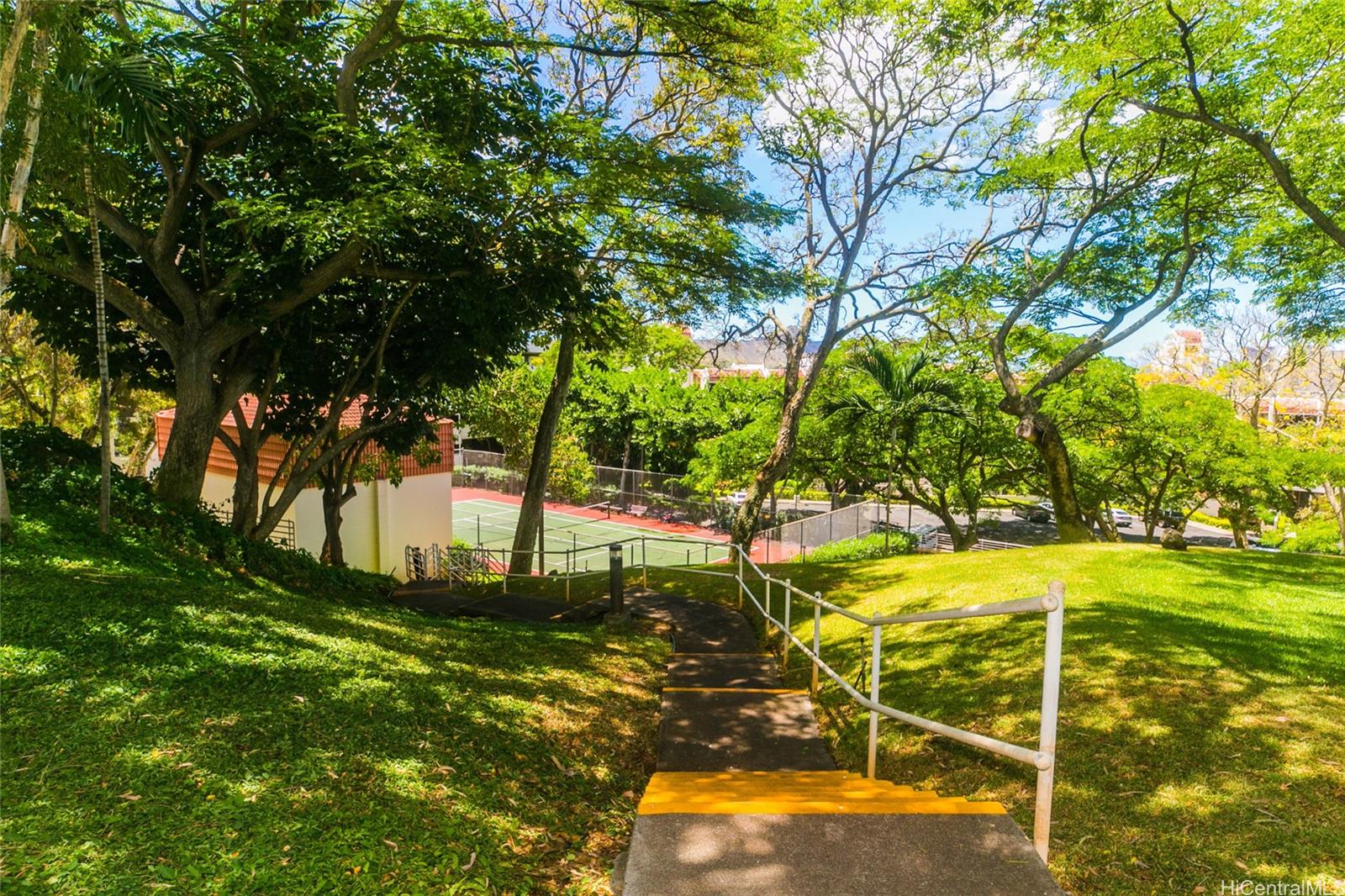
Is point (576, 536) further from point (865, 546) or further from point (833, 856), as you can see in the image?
point (833, 856)

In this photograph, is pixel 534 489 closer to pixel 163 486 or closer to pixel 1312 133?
pixel 163 486

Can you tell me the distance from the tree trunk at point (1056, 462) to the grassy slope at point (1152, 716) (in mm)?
4126

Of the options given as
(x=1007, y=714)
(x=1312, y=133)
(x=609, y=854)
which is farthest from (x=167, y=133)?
(x=1312, y=133)

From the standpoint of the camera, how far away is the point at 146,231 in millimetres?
9289

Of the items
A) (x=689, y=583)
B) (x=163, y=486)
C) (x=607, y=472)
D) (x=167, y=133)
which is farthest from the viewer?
(x=607, y=472)

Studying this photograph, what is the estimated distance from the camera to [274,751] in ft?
11.5

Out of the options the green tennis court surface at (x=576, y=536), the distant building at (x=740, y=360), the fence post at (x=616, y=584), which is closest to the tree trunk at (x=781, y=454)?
the distant building at (x=740, y=360)

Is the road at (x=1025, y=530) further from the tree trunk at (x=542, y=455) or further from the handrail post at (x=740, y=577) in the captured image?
the handrail post at (x=740, y=577)

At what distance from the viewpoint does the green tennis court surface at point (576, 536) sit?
25.3 m

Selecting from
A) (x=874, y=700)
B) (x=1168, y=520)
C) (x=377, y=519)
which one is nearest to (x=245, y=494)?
(x=377, y=519)

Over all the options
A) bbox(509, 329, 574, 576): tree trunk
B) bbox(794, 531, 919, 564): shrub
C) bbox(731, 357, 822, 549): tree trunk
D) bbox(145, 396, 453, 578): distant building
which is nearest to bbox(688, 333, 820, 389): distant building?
bbox(731, 357, 822, 549): tree trunk

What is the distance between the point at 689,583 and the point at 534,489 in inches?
170

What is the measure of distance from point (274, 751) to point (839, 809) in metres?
2.76

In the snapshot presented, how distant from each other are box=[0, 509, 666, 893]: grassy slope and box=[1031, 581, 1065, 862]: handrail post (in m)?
1.78
